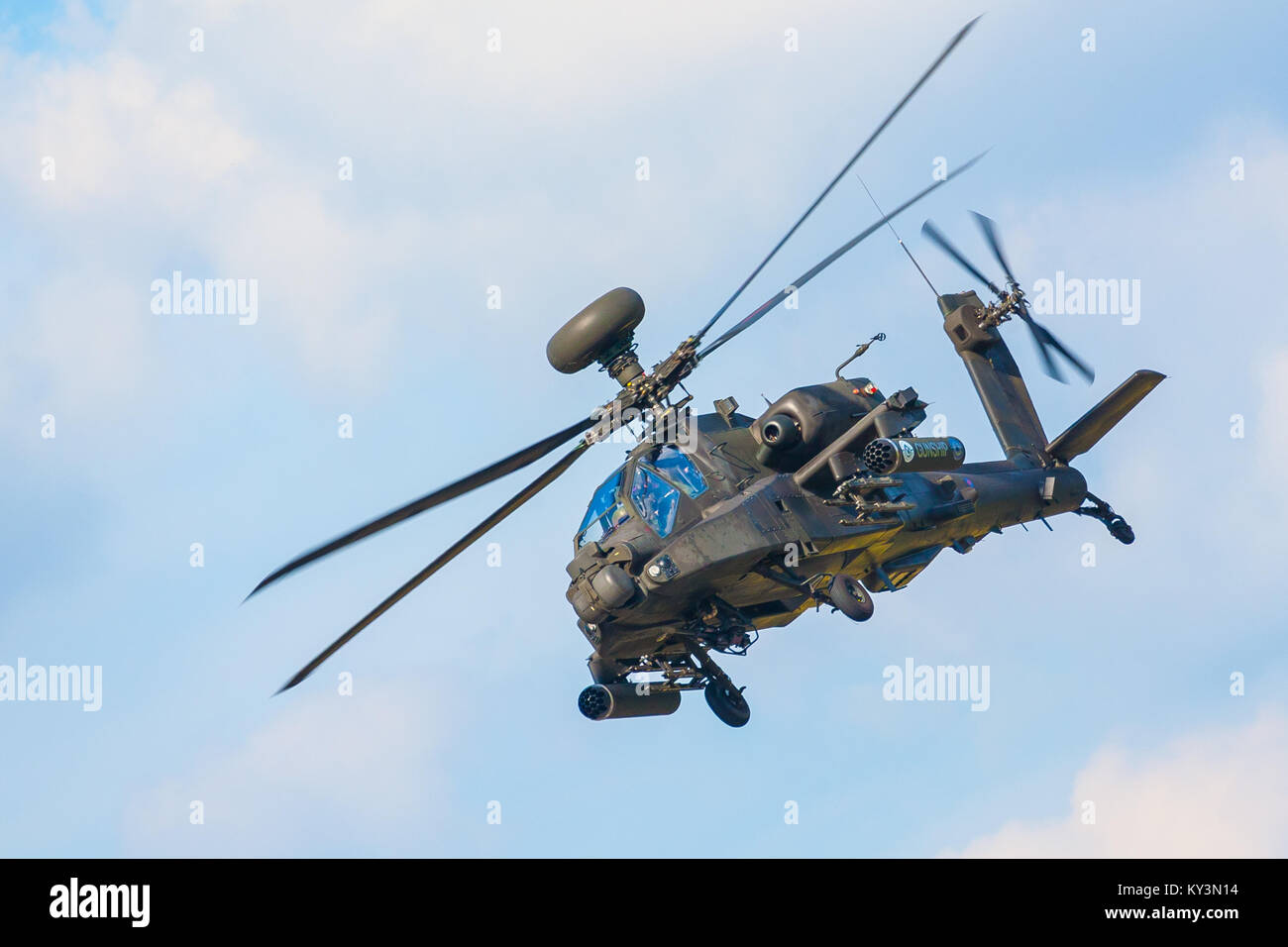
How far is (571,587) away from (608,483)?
6.33 ft

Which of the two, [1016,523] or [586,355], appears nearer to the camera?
[586,355]

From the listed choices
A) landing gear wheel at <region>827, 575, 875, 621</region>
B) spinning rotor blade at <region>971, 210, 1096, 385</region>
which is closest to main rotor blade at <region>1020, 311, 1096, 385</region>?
spinning rotor blade at <region>971, 210, 1096, 385</region>

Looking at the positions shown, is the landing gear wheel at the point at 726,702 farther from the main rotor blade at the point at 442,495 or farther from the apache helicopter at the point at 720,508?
the main rotor blade at the point at 442,495

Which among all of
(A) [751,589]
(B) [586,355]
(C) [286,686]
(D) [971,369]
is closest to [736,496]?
(A) [751,589]

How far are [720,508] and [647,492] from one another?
110 cm

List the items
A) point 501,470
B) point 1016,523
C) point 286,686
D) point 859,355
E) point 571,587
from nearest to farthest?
point 286,686, point 501,470, point 571,587, point 859,355, point 1016,523

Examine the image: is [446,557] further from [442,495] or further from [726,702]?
[726,702]

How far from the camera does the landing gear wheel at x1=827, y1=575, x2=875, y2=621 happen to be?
2308cm

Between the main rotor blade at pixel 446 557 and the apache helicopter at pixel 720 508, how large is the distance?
40 mm

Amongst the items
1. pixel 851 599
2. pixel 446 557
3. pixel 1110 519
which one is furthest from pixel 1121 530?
pixel 446 557

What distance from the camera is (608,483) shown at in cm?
2377

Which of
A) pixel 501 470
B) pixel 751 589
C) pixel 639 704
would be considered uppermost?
pixel 501 470

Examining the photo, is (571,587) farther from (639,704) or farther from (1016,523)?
(1016,523)
